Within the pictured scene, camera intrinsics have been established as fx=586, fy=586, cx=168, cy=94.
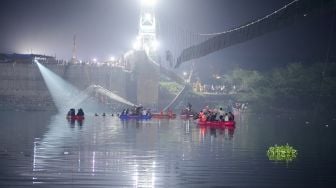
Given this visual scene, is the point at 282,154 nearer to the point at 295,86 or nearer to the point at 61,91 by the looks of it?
the point at 295,86

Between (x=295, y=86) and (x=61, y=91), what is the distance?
155 ft

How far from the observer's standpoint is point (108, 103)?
379ft

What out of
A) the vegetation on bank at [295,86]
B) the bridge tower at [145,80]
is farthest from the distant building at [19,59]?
the vegetation on bank at [295,86]

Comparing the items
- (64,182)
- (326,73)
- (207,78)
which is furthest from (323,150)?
(207,78)

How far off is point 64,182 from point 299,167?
469 inches

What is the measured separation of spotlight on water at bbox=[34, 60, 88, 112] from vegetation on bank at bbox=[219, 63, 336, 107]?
3576cm

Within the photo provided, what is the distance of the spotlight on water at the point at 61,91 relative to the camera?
382 feet

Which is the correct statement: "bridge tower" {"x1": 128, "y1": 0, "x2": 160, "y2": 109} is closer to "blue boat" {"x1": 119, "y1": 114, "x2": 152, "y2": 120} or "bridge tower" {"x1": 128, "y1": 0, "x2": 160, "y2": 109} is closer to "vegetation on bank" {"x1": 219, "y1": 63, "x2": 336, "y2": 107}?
"vegetation on bank" {"x1": 219, "y1": 63, "x2": 336, "y2": 107}

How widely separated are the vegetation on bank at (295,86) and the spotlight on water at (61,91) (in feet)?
117

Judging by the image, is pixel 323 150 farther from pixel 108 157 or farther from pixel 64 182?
pixel 64 182

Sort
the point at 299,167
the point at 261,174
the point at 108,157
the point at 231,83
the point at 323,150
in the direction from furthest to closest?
the point at 231,83
the point at 323,150
the point at 108,157
the point at 299,167
the point at 261,174

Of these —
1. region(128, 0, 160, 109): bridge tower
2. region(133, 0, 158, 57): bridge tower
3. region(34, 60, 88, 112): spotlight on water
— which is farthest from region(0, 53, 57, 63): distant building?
region(133, 0, 158, 57): bridge tower

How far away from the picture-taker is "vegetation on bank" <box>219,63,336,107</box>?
111m

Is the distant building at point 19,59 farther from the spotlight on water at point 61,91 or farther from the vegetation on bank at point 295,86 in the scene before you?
the vegetation on bank at point 295,86
